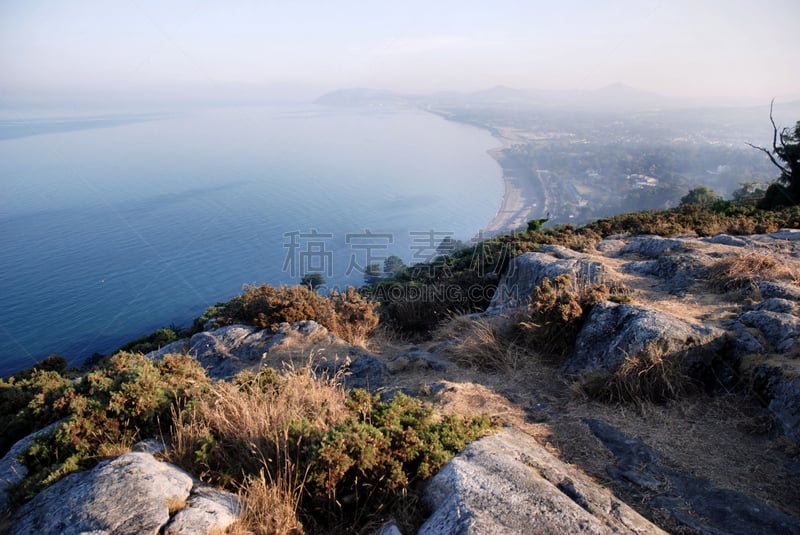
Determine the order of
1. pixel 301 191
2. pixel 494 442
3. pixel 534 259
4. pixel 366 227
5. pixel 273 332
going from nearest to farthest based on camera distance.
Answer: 1. pixel 494 442
2. pixel 273 332
3. pixel 534 259
4. pixel 366 227
5. pixel 301 191

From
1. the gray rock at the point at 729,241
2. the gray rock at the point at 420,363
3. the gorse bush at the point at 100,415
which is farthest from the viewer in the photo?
the gray rock at the point at 729,241

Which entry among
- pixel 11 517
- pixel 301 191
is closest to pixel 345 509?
pixel 11 517

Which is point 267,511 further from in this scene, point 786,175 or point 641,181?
point 641,181

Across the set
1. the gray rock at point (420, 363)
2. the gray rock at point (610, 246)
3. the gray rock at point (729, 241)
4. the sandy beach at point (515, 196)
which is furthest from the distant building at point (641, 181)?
the gray rock at point (420, 363)

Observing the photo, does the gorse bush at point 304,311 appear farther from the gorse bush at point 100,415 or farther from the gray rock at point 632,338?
the gray rock at point 632,338

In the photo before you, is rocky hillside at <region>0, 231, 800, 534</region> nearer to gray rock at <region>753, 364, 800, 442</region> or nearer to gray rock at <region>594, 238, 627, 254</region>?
gray rock at <region>753, 364, 800, 442</region>

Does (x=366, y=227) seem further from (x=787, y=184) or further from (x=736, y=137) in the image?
(x=736, y=137)
